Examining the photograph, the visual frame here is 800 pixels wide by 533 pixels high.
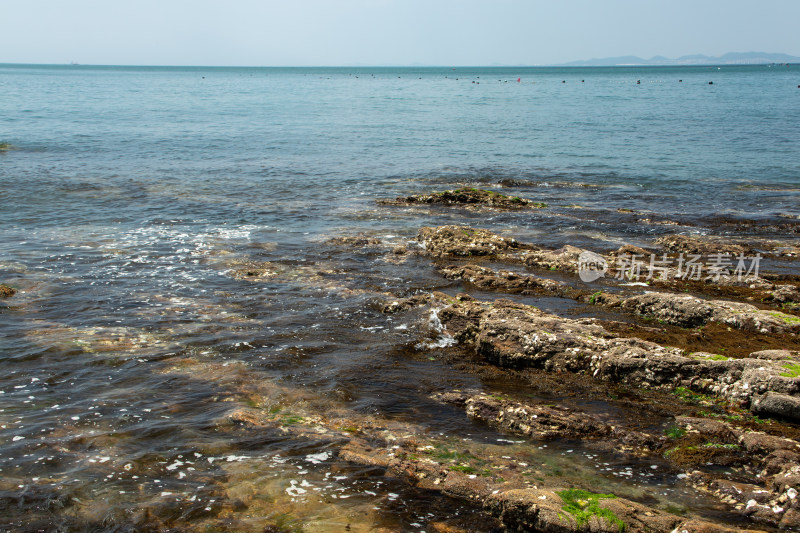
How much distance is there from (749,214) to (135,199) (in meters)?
23.3

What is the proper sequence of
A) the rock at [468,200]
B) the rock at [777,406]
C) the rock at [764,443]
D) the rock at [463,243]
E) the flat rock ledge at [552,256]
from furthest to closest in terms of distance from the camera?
the rock at [468,200], the rock at [463,243], the flat rock ledge at [552,256], the rock at [777,406], the rock at [764,443]

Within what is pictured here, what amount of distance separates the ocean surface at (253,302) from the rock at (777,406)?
2164mm

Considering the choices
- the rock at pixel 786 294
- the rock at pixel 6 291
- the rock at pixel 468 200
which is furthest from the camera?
the rock at pixel 468 200

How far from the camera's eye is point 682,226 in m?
18.5

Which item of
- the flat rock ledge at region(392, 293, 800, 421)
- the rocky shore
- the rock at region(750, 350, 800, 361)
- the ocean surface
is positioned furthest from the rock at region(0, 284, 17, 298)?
the rock at region(750, 350, 800, 361)

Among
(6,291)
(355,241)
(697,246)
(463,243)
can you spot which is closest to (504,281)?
(463,243)

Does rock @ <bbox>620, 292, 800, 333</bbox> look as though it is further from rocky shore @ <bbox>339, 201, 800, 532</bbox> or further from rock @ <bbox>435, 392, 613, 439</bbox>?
rock @ <bbox>435, 392, 613, 439</bbox>

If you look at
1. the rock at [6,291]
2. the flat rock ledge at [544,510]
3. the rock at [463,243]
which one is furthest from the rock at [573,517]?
the rock at [6,291]

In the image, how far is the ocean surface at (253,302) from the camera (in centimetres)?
655

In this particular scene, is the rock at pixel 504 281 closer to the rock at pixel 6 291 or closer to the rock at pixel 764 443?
the rock at pixel 764 443

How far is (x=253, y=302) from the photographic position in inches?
487

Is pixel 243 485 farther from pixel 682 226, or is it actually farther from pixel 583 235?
pixel 682 226

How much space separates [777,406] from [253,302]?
9.68 metres

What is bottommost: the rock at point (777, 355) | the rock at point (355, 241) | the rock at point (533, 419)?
the rock at point (533, 419)
